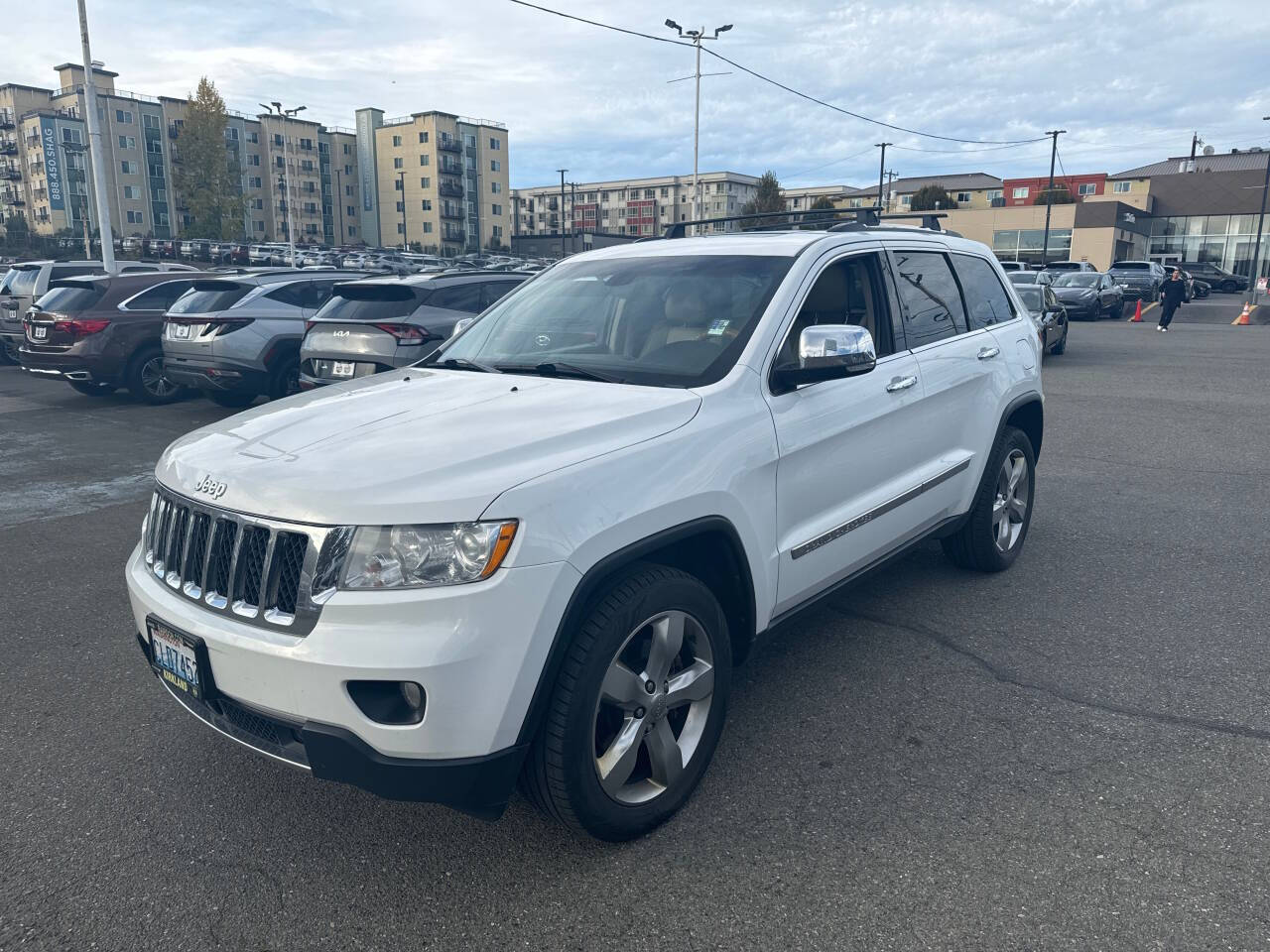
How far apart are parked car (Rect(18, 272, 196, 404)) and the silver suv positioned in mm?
1122

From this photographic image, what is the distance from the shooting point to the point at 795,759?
335 centimetres

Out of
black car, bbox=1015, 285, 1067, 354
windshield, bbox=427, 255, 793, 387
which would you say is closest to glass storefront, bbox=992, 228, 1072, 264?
black car, bbox=1015, 285, 1067, 354

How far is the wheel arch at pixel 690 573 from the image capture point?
248 centimetres

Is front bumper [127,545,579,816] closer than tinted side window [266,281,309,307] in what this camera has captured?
Yes

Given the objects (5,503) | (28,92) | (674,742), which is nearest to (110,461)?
(5,503)

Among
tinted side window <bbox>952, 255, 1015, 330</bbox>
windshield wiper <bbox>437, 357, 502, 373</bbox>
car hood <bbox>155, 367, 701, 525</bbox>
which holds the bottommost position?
car hood <bbox>155, 367, 701, 525</bbox>

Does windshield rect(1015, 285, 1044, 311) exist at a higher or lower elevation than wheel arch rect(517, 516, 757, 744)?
higher

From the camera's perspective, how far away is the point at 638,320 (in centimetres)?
379

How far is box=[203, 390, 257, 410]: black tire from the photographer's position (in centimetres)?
1147

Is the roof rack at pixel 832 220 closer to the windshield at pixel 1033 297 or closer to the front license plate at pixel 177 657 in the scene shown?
the front license plate at pixel 177 657

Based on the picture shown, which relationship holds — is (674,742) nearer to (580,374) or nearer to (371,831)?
(371,831)

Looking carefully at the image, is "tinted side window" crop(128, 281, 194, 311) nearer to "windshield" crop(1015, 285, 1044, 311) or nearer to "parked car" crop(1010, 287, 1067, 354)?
"parked car" crop(1010, 287, 1067, 354)

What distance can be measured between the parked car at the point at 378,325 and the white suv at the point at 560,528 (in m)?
5.07

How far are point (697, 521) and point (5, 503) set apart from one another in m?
6.66
